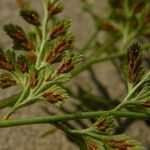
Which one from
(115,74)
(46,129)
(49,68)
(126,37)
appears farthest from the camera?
(115,74)

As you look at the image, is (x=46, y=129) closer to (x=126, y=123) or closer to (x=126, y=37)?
(x=126, y=123)

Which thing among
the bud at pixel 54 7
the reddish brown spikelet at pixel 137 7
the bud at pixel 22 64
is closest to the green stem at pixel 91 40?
the reddish brown spikelet at pixel 137 7

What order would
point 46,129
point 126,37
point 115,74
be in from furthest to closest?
point 115,74
point 126,37
point 46,129

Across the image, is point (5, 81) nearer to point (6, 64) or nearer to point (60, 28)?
point (6, 64)

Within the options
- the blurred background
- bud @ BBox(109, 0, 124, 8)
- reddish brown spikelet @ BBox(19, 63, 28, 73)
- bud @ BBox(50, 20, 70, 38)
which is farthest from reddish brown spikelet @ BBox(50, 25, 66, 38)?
bud @ BBox(109, 0, 124, 8)

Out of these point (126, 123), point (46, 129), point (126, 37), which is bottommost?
point (126, 123)

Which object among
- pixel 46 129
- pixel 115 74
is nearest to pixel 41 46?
pixel 46 129

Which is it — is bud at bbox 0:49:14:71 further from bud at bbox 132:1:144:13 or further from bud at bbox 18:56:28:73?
bud at bbox 132:1:144:13
